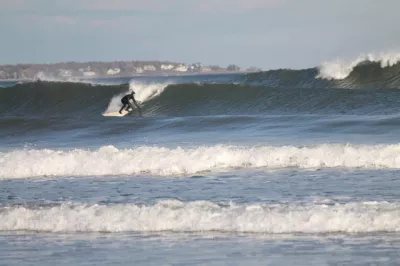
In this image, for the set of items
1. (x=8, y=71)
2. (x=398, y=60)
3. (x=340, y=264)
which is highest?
(x=8, y=71)

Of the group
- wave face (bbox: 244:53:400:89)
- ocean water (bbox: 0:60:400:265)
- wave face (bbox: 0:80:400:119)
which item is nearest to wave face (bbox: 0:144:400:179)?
ocean water (bbox: 0:60:400:265)

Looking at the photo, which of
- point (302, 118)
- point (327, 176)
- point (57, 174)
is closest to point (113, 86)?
point (302, 118)

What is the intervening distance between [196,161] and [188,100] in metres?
18.3

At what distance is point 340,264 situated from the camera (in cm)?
725

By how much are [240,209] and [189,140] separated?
33.5 feet

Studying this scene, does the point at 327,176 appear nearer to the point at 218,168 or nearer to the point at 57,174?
the point at 218,168

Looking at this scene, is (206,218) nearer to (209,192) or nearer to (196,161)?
(209,192)

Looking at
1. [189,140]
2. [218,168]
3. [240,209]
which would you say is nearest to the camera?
[240,209]

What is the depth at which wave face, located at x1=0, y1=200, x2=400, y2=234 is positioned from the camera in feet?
28.5

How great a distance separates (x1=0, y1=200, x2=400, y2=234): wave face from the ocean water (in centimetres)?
1

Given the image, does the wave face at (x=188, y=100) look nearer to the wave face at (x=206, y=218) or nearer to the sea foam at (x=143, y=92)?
the sea foam at (x=143, y=92)

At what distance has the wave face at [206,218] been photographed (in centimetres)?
869

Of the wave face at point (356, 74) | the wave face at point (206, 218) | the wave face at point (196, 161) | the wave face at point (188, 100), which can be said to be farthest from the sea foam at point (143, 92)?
the wave face at point (206, 218)

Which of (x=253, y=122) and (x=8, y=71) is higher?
(x=8, y=71)
